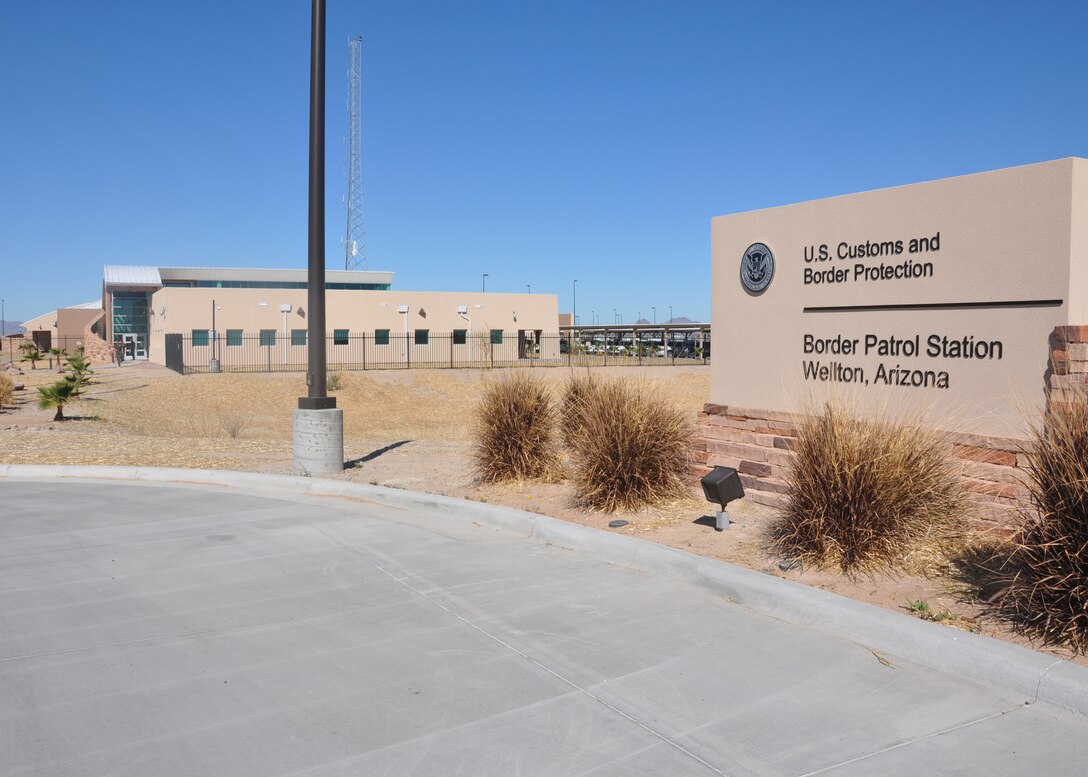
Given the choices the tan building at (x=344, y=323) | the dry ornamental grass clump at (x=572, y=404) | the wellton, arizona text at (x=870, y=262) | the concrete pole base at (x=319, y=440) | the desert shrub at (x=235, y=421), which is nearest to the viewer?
the wellton, arizona text at (x=870, y=262)

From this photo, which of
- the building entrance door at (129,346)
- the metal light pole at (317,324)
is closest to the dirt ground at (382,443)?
the metal light pole at (317,324)

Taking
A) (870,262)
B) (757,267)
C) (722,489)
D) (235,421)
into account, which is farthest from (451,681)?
(235,421)

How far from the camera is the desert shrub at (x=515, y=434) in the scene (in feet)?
34.9

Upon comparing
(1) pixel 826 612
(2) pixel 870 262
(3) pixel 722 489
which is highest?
(2) pixel 870 262

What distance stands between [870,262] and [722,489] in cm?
265

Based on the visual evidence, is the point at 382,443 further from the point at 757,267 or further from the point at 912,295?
the point at 912,295

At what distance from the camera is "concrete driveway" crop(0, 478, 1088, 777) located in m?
4.00

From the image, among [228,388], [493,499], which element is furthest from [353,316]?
[493,499]

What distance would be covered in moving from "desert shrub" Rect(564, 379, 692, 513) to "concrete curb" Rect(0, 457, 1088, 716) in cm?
76

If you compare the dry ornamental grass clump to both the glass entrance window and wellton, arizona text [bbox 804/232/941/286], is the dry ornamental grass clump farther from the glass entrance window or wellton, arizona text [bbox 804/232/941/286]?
the glass entrance window

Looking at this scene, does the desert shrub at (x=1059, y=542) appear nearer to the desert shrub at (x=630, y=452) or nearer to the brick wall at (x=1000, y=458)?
the brick wall at (x=1000, y=458)

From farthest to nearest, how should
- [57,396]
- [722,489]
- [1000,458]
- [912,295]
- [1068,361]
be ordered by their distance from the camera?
[57,396], [912,295], [722,489], [1000,458], [1068,361]

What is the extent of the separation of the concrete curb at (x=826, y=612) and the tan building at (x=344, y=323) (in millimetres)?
36316

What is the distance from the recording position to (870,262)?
27.6ft
